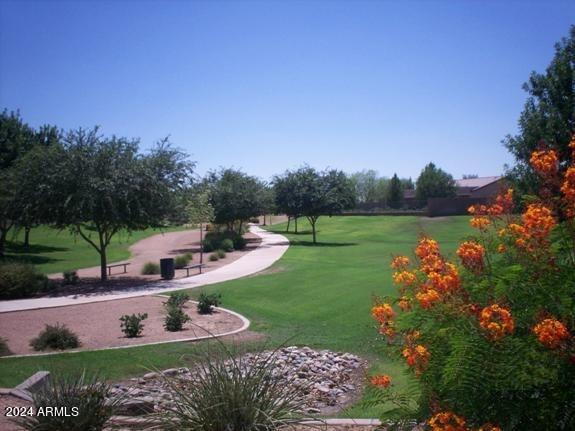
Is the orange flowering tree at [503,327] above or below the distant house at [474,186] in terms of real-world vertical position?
below

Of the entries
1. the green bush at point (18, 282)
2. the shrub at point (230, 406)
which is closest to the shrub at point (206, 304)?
the green bush at point (18, 282)

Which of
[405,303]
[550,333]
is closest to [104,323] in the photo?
[405,303]

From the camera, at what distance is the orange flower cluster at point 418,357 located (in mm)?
4152

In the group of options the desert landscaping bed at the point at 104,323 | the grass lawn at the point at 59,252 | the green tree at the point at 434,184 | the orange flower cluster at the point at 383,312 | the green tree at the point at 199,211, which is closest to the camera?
the orange flower cluster at the point at 383,312

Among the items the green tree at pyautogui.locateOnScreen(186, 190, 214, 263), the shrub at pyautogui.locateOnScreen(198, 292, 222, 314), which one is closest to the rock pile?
the shrub at pyautogui.locateOnScreen(198, 292, 222, 314)

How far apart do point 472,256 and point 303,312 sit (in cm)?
1241

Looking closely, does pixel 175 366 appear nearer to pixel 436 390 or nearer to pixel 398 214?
pixel 436 390

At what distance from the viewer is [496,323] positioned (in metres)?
3.72

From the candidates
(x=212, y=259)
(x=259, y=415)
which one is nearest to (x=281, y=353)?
(x=259, y=415)

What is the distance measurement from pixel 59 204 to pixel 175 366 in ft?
45.7

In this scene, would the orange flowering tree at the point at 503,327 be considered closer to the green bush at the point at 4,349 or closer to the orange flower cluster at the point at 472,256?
the orange flower cluster at the point at 472,256

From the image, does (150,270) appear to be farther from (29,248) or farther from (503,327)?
(503,327)

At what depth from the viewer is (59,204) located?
72.8 ft

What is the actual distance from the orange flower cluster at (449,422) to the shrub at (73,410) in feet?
11.2
